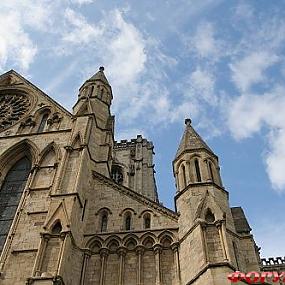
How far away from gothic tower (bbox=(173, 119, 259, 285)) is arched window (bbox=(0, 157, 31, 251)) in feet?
18.9

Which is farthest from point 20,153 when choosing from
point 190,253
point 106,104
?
point 190,253

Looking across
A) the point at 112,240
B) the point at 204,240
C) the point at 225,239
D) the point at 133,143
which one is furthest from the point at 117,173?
the point at 225,239

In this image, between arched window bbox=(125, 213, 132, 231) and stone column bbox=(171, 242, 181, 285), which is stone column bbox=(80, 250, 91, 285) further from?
stone column bbox=(171, 242, 181, 285)

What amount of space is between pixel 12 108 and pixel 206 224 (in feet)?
42.8

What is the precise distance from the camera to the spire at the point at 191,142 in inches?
578

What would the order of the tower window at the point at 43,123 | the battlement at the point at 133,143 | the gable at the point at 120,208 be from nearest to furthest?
the gable at the point at 120,208, the tower window at the point at 43,123, the battlement at the point at 133,143

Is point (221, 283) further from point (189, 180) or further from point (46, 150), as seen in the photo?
point (46, 150)

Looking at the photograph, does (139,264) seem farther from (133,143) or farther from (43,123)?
(133,143)

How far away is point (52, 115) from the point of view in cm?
1908

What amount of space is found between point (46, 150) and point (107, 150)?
2.53 m

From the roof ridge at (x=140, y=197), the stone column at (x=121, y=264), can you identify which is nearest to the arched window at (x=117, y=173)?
the roof ridge at (x=140, y=197)

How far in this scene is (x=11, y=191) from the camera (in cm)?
1544

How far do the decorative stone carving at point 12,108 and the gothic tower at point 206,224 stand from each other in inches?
345

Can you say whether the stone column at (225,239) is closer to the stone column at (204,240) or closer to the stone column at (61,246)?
the stone column at (204,240)
